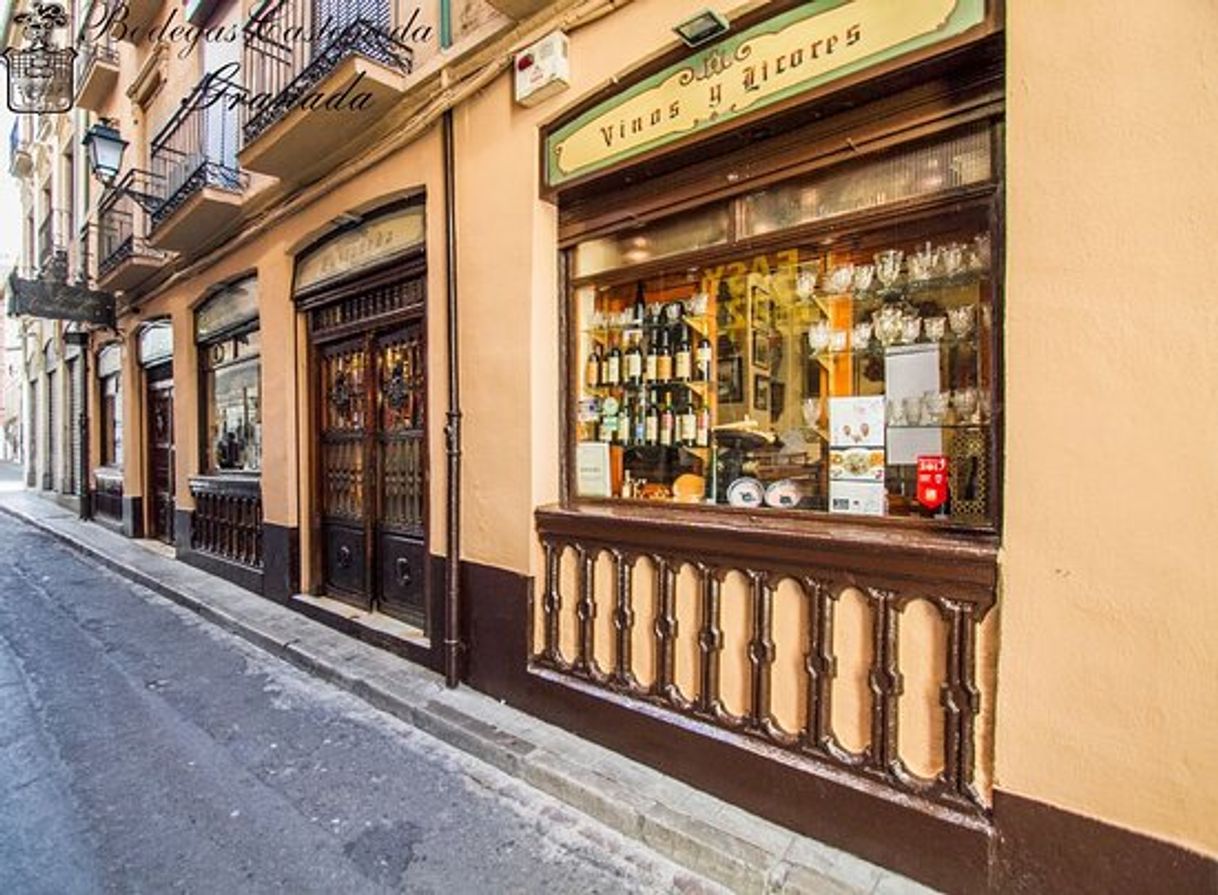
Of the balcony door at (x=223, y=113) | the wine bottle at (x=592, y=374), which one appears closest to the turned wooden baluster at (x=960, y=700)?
the wine bottle at (x=592, y=374)

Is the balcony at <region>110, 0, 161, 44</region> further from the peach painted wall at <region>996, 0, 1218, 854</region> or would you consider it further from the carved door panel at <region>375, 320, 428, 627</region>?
the peach painted wall at <region>996, 0, 1218, 854</region>

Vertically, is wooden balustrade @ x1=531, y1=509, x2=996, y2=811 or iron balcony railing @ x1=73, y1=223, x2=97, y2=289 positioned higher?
iron balcony railing @ x1=73, y1=223, x2=97, y2=289

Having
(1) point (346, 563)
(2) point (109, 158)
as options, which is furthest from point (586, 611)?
(2) point (109, 158)

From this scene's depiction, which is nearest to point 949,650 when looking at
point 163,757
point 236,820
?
point 236,820

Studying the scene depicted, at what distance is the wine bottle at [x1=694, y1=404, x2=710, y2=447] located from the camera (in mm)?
3850

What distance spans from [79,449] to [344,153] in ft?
40.2

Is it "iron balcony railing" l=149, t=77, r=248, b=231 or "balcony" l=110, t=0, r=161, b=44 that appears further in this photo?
"balcony" l=110, t=0, r=161, b=44

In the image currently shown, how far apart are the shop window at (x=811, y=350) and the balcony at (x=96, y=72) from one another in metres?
11.8

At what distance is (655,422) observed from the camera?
4043 mm

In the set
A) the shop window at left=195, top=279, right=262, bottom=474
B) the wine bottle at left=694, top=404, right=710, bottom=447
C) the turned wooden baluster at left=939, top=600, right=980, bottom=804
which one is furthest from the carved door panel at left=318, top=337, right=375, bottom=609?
the turned wooden baluster at left=939, top=600, right=980, bottom=804

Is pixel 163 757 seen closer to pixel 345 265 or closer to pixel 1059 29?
pixel 345 265

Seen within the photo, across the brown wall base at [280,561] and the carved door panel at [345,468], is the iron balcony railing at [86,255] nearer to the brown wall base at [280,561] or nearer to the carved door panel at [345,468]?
the brown wall base at [280,561]

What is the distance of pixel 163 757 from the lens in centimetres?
381

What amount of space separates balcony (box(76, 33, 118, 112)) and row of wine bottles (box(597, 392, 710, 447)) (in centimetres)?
1240
